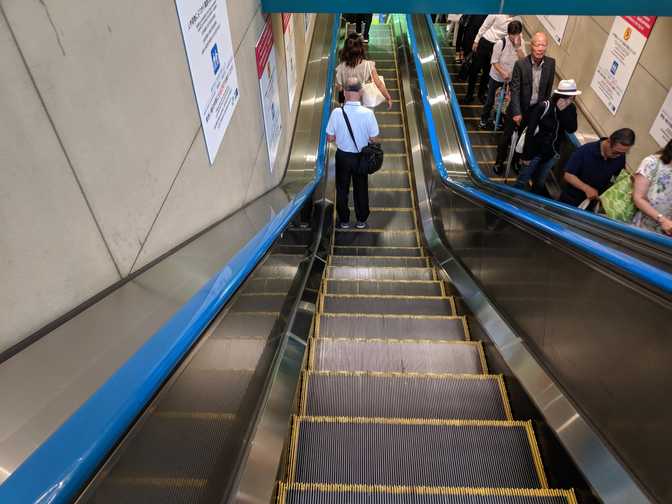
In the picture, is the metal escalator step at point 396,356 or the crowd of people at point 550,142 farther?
the crowd of people at point 550,142

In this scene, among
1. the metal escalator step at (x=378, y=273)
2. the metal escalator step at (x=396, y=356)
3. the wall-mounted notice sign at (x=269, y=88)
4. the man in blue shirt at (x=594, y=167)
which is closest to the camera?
the metal escalator step at (x=396, y=356)

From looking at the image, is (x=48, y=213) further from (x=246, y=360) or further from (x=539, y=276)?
(x=539, y=276)

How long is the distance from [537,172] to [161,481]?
514 cm

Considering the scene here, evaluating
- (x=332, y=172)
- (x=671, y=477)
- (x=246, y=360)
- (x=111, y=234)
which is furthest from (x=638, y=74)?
(x=111, y=234)

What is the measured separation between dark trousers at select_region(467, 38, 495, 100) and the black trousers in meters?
3.01

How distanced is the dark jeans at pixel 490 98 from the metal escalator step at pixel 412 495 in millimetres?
5813

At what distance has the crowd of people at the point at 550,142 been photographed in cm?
333

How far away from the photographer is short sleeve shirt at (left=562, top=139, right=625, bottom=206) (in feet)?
12.8

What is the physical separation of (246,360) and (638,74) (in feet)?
19.9

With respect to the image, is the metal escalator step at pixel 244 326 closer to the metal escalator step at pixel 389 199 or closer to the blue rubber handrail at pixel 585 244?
the blue rubber handrail at pixel 585 244

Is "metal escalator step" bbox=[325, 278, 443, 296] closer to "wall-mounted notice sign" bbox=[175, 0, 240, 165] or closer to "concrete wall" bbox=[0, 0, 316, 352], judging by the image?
"wall-mounted notice sign" bbox=[175, 0, 240, 165]

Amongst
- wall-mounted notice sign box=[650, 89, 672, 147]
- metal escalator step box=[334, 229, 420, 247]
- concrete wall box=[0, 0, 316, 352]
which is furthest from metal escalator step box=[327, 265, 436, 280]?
wall-mounted notice sign box=[650, 89, 672, 147]

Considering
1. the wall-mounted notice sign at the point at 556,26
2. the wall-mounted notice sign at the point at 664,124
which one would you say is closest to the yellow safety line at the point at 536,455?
the wall-mounted notice sign at the point at 664,124

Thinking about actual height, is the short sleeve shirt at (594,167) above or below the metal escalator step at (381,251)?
above
